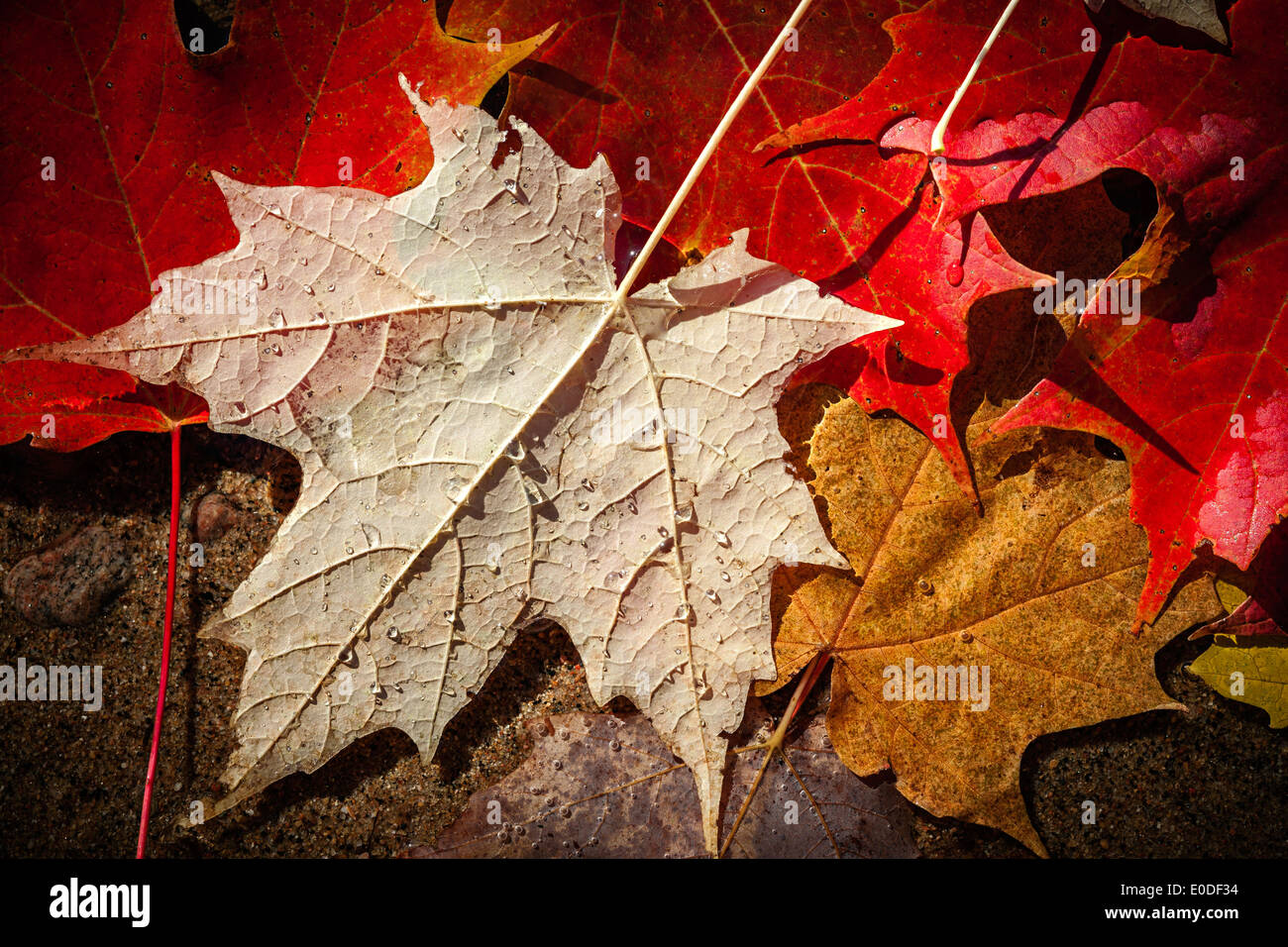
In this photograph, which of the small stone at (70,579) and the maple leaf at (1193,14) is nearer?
the maple leaf at (1193,14)

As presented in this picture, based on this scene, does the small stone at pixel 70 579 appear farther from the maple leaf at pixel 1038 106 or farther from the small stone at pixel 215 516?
the maple leaf at pixel 1038 106

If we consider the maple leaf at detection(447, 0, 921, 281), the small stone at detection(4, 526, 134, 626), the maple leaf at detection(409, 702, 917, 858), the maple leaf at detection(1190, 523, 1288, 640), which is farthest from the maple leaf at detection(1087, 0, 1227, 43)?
the small stone at detection(4, 526, 134, 626)

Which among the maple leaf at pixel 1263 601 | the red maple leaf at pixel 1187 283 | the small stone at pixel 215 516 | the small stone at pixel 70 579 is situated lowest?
the maple leaf at pixel 1263 601

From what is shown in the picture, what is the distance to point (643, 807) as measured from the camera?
921 mm

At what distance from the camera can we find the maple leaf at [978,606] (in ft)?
2.96

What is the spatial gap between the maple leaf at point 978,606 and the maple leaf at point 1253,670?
3.0 inches

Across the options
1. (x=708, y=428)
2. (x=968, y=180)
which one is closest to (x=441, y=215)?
(x=708, y=428)

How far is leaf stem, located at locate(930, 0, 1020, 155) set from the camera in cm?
76

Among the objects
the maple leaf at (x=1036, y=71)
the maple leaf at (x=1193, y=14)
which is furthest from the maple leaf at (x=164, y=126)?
the maple leaf at (x=1193, y=14)

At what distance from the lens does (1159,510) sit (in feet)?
2.66

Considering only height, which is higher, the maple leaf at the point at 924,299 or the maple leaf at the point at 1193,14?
the maple leaf at the point at 1193,14

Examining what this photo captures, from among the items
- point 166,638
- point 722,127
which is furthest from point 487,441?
point 166,638

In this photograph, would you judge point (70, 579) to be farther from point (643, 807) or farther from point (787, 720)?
point (787, 720)
